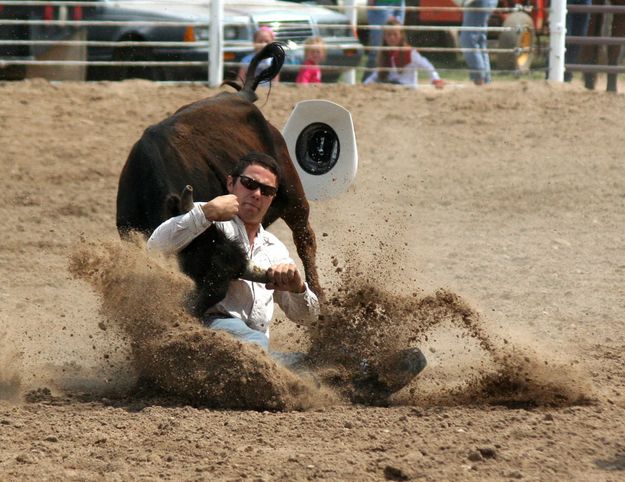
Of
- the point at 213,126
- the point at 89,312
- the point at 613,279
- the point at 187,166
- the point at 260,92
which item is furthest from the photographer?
the point at 260,92

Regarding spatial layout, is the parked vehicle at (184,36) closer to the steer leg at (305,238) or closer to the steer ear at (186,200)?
the steer leg at (305,238)

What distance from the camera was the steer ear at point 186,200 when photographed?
15.4 ft

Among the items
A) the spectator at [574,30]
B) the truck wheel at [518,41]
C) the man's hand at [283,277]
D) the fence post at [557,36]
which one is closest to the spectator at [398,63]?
the truck wheel at [518,41]

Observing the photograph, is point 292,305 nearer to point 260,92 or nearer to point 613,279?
point 613,279

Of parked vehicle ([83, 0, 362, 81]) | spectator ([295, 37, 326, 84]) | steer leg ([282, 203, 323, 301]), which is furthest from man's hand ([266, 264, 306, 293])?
spectator ([295, 37, 326, 84])

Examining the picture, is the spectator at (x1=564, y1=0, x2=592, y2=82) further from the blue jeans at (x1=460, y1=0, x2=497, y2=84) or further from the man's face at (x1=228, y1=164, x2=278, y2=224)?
the man's face at (x1=228, y1=164, x2=278, y2=224)

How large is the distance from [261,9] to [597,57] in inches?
148

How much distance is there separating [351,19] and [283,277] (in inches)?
326

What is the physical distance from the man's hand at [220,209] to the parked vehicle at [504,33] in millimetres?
7612

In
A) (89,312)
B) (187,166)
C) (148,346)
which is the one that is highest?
(187,166)

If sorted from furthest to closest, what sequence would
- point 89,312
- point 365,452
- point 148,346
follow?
point 89,312
point 148,346
point 365,452

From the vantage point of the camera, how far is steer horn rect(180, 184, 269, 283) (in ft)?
Answer: 15.4

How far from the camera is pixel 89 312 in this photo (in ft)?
22.4

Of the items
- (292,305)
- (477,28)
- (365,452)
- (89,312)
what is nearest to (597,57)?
(477,28)
